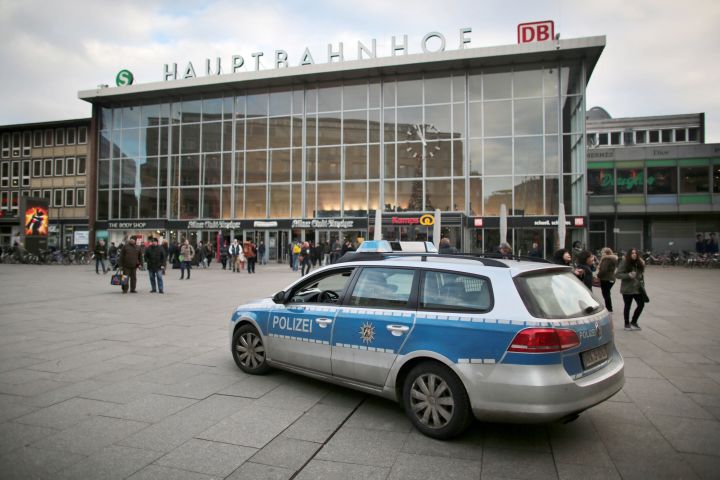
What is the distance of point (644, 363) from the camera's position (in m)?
6.66

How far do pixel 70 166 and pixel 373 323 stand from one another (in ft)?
173

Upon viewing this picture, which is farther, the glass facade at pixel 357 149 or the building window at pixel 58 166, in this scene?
the building window at pixel 58 166

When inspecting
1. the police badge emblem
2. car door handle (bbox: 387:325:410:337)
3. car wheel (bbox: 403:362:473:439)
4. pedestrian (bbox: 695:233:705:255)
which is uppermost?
pedestrian (bbox: 695:233:705:255)

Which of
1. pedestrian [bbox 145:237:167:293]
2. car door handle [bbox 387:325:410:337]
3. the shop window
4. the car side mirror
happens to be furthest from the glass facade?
car door handle [bbox 387:325:410:337]

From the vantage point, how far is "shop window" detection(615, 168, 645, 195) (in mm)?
37781

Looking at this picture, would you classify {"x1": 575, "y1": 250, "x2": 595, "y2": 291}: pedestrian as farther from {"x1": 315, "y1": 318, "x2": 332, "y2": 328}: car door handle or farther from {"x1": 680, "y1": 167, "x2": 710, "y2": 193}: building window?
{"x1": 680, "y1": 167, "x2": 710, "y2": 193}: building window

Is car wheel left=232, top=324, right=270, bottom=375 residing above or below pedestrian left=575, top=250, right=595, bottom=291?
below

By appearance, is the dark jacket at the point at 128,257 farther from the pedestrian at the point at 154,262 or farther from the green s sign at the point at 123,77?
the green s sign at the point at 123,77

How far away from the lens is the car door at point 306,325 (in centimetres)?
496

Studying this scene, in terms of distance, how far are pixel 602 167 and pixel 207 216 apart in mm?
32760

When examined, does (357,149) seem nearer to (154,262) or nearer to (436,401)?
(154,262)

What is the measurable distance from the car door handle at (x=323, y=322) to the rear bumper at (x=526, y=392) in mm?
1592

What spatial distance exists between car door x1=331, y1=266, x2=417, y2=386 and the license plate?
149 cm

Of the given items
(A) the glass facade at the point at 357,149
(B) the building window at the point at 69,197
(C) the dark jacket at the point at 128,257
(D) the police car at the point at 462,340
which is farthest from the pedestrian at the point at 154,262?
(B) the building window at the point at 69,197
